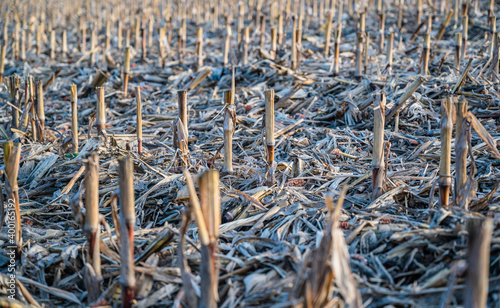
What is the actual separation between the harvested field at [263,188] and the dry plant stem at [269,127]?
1 centimetres

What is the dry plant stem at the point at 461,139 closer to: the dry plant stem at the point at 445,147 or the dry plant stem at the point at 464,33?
the dry plant stem at the point at 445,147

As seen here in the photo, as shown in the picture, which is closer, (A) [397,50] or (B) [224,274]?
(B) [224,274]

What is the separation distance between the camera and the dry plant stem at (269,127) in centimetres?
314

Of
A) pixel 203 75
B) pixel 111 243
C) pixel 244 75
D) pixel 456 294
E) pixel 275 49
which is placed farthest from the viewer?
pixel 275 49

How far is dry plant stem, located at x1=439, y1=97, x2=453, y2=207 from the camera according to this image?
2402 mm

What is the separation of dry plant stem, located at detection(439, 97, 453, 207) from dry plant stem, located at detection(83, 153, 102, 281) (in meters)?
1.73

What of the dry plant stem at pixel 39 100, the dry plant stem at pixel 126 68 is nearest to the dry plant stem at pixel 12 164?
the dry plant stem at pixel 39 100

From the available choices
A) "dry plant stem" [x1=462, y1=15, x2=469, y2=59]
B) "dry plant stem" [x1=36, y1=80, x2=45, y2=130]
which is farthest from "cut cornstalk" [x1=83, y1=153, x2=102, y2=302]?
"dry plant stem" [x1=462, y1=15, x2=469, y2=59]

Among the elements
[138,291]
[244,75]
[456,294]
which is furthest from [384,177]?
[244,75]

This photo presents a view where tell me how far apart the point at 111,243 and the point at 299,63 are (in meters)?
4.60

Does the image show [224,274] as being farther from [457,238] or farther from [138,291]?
[457,238]

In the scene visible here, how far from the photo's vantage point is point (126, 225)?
2051 mm

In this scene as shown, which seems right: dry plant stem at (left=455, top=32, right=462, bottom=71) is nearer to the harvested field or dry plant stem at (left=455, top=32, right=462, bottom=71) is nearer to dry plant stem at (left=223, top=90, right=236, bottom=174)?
the harvested field

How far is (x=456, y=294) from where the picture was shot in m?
1.90
